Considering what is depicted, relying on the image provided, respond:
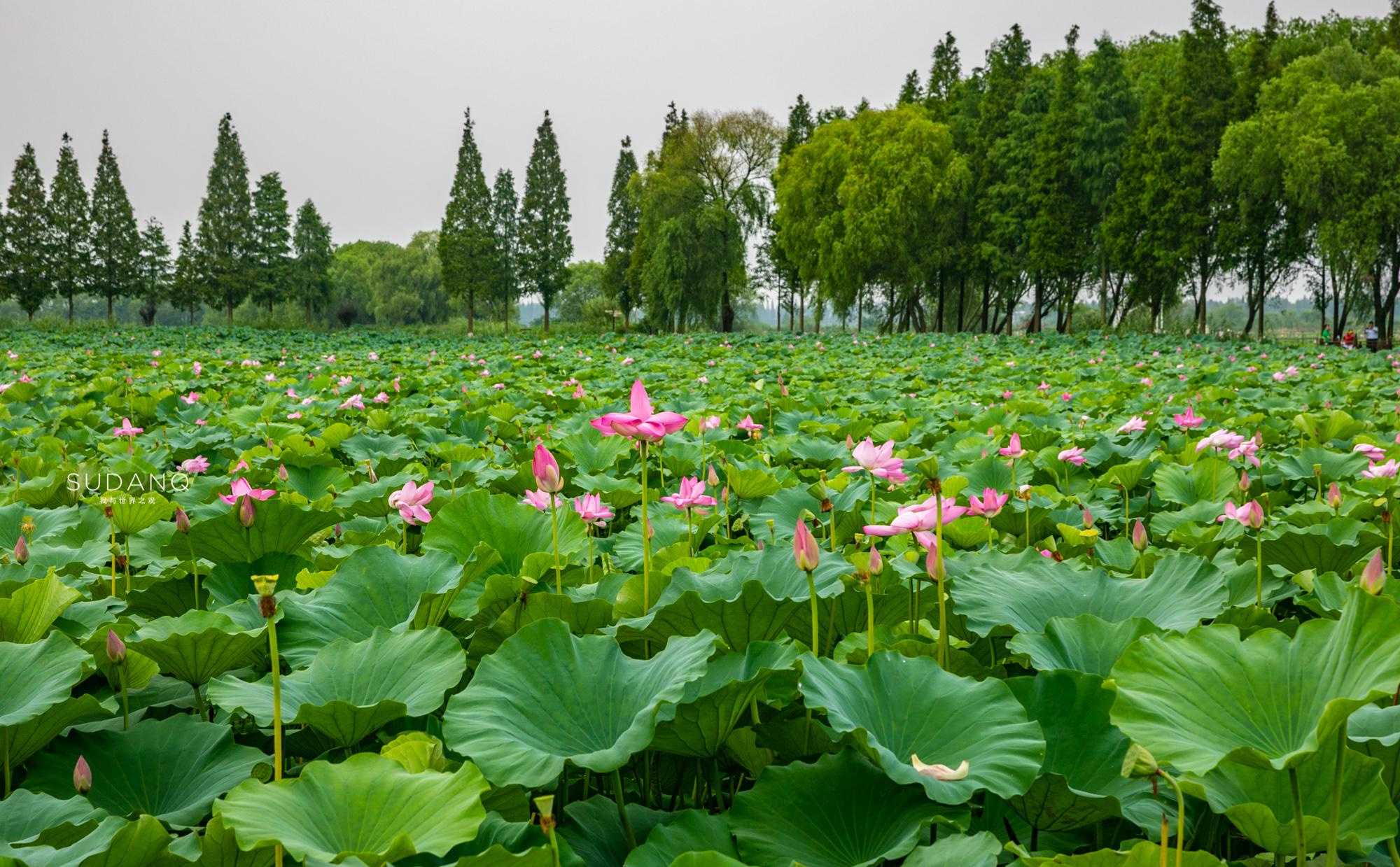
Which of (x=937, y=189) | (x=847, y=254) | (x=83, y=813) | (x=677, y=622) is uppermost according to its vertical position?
(x=937, y=189)

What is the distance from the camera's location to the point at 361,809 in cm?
73

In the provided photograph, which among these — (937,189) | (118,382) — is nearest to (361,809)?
(118,382)

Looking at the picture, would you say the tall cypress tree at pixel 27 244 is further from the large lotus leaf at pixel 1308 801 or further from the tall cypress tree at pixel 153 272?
the large lotus leaf at pixel 1308 801

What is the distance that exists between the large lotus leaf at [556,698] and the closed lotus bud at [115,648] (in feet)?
1.45

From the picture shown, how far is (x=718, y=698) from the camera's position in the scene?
33.7 inches

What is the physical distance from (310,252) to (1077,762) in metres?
45.5

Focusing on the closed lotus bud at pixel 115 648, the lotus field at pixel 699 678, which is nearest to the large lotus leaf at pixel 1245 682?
the lotus field at pixel 699 678

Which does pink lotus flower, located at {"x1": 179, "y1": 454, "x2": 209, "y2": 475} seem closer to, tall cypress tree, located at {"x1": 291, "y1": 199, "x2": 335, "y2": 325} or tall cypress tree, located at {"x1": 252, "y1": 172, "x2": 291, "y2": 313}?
tall cypress tree, located at {"x1": 252, "y1": 172, "x2": 291, "y2": 313}

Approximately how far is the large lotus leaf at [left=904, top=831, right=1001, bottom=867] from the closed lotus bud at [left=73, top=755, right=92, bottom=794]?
81 centimetres

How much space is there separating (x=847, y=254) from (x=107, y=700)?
23.4 meters

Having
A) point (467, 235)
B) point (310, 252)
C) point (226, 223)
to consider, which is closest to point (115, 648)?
point (467, 235)

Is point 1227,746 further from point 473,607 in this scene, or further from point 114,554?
point 114,554

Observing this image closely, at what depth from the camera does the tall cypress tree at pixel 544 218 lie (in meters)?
34.6

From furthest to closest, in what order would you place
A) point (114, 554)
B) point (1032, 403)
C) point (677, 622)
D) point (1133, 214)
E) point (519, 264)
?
point (519, 264)
point (1133, 214)
point (1032, 403)
point (114, 554)
point (677, 622)
